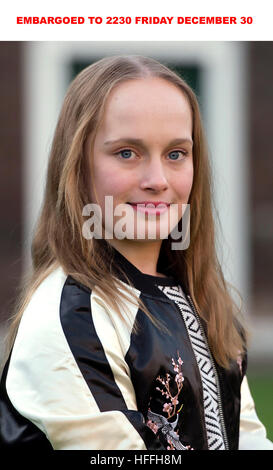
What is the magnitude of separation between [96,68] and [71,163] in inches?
11.8

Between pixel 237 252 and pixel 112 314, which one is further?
pixel 237 252

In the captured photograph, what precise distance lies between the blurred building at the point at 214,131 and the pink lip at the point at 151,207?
514 cm

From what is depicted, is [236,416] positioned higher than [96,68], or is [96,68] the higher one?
[96,68]

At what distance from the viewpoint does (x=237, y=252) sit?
25.4 feet

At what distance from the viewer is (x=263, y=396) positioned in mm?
6012

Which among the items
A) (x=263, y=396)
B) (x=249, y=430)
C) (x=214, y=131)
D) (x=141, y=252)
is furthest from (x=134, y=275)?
(x=214, y=131)

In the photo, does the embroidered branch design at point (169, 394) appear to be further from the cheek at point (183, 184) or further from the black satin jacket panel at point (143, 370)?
the cheek at point (183, 184)

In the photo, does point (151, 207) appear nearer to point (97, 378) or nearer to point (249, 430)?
point (97, 378)

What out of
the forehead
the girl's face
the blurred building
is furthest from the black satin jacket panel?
the blurred building

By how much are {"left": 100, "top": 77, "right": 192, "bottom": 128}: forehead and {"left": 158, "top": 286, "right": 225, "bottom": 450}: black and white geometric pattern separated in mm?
475

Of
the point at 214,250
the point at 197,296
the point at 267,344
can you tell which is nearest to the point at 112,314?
the point at 197,296

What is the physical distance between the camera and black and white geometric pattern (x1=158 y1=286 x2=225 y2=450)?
A: 1890 mm

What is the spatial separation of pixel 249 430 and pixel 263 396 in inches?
156
